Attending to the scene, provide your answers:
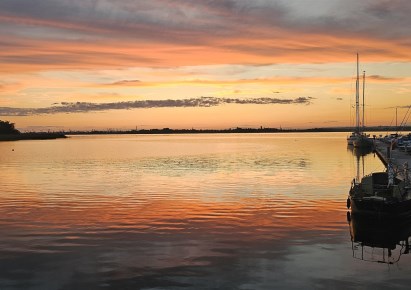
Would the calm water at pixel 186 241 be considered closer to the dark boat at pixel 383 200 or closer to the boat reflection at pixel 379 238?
the boat reflection at pixel 379 238

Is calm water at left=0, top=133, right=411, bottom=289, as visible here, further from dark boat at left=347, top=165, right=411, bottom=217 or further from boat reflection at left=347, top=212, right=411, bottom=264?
dark boat at left=347, top=165, right=411, bottom=217

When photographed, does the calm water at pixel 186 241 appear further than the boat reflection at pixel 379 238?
No

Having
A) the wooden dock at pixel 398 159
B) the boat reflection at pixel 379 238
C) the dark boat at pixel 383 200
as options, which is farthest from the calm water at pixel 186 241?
the wooden dock at pixel 398 159

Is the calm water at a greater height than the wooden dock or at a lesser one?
lesser

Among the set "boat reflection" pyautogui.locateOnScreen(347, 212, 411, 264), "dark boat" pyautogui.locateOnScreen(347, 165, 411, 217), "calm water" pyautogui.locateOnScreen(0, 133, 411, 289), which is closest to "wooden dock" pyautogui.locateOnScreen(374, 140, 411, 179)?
"calm water" pyautogui.locateOnScreen(0, 133, 411, 289)

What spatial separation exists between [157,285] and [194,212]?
15.9 m

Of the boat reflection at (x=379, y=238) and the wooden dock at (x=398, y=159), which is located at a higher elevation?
the wooden dock at (x=398, y=159)

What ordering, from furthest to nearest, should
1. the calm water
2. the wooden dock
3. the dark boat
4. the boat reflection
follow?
the wooden dock, the dark boat, the boat reflection, the calm water

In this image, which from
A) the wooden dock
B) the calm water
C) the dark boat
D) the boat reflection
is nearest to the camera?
the calm water

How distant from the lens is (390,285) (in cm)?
1672

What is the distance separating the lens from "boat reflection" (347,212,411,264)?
834 inches

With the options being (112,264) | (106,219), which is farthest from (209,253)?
(106,219)

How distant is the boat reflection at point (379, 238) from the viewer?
2117 cm

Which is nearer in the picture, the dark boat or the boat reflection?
the boat reflection
